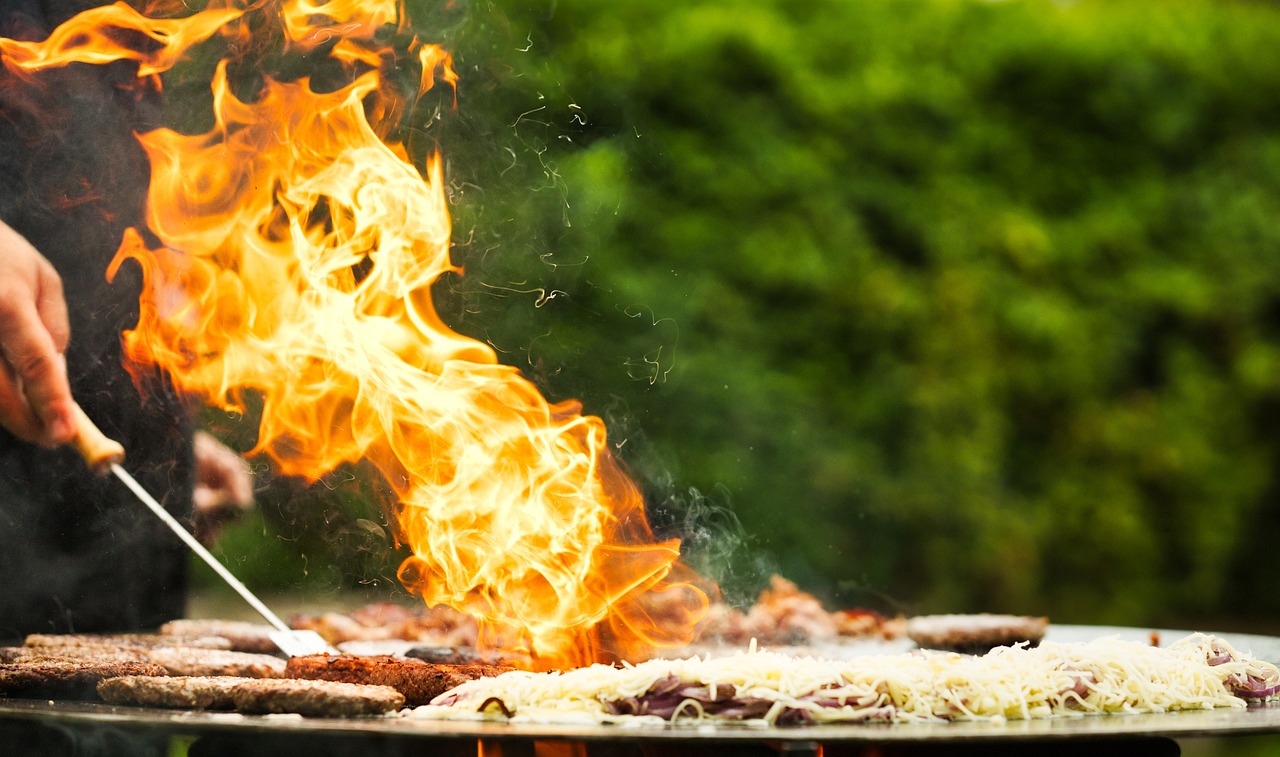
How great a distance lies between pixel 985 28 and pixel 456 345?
17.6 feet

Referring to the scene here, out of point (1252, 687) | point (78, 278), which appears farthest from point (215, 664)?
point (1252, 687)

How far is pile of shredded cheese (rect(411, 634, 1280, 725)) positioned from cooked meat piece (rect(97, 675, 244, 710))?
520mm

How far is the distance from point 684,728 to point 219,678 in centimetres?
131

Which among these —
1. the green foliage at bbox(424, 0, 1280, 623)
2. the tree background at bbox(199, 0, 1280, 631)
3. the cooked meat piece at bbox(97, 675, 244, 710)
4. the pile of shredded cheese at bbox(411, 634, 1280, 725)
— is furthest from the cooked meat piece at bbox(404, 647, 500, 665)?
the green foliage at bbox(424, 0, 1280, 623)

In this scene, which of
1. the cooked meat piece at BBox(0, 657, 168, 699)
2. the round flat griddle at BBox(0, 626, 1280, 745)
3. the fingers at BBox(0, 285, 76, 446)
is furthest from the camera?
the fingers at BBox(0, 285, 76, 446)

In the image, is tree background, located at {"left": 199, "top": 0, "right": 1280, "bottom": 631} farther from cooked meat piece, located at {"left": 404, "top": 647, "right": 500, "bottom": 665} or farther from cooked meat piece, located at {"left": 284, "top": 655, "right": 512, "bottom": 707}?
cooked meat piece, located at {"left": 284, "top": 655, "right": 512, "bottom": 707}

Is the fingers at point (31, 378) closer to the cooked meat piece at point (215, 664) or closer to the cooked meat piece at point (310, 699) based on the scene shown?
the cooked meat piece at point (215, 664)

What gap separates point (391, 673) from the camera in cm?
333

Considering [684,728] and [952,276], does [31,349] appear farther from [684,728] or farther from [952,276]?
[952,276]

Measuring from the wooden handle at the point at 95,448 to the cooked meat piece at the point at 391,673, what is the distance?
1.03 m

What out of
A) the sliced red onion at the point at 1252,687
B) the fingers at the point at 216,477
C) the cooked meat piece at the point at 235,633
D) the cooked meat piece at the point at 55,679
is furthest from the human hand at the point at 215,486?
the sliced red onion at the point at 1252,687

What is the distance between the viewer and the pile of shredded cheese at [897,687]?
2854mm

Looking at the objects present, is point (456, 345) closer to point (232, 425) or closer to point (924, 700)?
point (232, 425)

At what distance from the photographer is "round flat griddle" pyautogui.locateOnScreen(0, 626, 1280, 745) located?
255 centimetres
